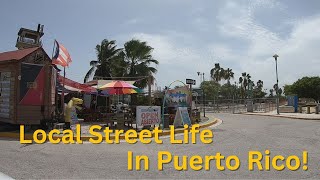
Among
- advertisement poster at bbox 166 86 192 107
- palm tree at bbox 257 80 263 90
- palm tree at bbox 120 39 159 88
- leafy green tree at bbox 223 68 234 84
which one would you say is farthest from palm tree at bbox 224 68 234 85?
advertisement poster at bbox 166 86 192 107

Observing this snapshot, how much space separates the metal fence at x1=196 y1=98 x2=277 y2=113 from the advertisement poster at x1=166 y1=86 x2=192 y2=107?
65.9ft

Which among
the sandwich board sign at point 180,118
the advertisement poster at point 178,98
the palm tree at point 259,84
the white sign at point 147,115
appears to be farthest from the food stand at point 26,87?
the palm tree at point 259,84

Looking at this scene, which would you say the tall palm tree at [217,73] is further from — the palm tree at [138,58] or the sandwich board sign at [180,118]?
the sandwich board sign at [180,118]

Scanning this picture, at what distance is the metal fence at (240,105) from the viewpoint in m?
39.1

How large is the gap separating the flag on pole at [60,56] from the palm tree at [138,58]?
56.0ft

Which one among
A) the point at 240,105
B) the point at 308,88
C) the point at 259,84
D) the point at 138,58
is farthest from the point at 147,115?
the point at 259,84

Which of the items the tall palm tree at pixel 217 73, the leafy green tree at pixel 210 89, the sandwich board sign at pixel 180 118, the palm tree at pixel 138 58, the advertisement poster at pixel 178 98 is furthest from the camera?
the tall palm tree at pixel 217 73

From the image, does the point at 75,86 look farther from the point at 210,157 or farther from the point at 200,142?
the point at 210,157

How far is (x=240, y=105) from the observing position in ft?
135

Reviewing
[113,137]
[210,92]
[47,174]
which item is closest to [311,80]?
[210,92]

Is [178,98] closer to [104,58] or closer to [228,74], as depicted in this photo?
[104,58]

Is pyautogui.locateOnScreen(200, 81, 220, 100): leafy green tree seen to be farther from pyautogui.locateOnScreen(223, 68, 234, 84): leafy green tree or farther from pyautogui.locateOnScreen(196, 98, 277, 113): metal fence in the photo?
pyautogui.locateOnScreen(196, 98, 277, 113): metal fence

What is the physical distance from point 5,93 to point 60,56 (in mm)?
2766

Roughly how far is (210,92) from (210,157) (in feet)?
235
